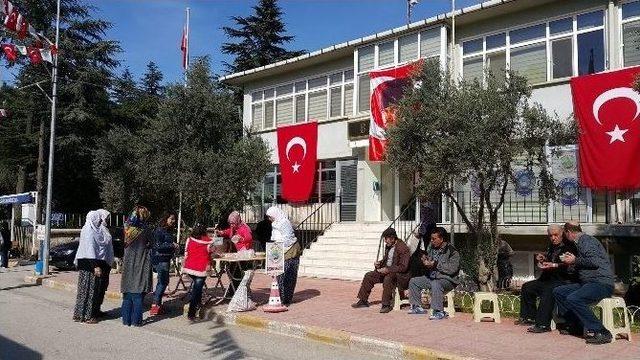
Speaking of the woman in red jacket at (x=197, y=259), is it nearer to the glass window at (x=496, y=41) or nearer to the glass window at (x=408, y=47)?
the glass window at (x=408, y=47)

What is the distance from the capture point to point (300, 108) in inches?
890

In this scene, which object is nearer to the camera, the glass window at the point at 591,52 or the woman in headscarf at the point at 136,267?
the woman in headscarf at the point at 136,267

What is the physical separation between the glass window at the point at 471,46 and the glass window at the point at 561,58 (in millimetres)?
2144

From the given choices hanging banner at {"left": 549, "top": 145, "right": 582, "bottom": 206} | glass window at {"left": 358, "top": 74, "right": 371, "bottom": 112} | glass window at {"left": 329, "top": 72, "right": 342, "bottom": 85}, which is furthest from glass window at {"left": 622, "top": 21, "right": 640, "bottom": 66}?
glass window at {"left": 329, "top": 72, "right": 342, "bottom": 85}

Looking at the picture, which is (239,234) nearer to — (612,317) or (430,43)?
(612,317)

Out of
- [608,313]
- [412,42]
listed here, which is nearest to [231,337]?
[608,313]

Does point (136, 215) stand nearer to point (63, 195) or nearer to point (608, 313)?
point (608, 313)

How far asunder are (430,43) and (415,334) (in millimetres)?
11434

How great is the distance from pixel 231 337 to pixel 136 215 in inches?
100

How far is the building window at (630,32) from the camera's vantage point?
1409cm

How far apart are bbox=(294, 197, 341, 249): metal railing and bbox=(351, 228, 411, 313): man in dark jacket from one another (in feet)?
31.1

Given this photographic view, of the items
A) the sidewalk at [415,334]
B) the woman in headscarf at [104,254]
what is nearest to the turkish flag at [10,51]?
the woman in headscarf at [104,254]

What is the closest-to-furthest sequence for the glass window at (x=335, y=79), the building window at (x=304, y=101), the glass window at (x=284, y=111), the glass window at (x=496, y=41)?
the glass window at (x=496, y=41) → the building window at (x=304, y=101) → the glass window at (x=335, y=79) → the glass window at (x=284, y=111)

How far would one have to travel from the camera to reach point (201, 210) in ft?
51.7
